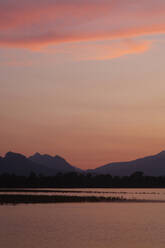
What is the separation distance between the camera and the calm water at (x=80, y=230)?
37.7m

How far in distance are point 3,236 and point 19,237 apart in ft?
5.10

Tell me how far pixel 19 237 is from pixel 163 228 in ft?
55.3

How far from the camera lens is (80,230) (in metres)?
46.7

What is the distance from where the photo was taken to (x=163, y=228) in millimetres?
48906

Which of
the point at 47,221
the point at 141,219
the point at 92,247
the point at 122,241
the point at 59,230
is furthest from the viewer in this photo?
the point at 141,219

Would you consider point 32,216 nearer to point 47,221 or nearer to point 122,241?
point 47,221

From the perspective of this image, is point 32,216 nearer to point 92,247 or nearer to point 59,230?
point 59,230

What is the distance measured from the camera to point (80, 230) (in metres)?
46.7

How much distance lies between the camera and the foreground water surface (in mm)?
37731

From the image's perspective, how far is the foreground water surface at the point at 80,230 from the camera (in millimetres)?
37731

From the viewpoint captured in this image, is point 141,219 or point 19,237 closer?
point 19,237

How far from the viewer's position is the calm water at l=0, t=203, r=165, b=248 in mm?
37653

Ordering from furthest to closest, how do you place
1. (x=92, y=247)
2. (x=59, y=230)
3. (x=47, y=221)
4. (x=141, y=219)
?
1. (x=141, y=219)
2. (x=47, y=221)
3. (x=59, y=230)
4. (x=92, y=247)

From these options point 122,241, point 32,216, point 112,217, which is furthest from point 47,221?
point 122,241
